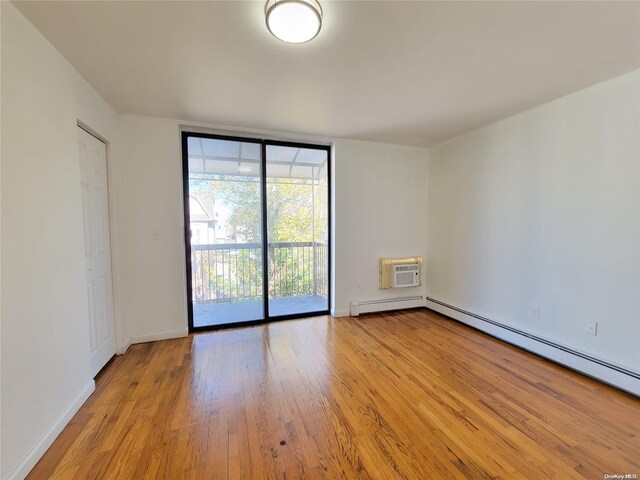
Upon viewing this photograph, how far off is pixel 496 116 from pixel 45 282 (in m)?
4.00

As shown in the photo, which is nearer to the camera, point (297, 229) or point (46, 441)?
point (46, 441)

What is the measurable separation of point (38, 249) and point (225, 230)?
6.17ft

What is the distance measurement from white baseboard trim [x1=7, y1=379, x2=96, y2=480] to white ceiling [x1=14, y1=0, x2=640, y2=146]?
230 centimetres

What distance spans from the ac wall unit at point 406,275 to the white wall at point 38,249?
11.1ft

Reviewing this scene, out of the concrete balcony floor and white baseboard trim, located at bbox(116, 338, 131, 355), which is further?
the concrete balcony floor

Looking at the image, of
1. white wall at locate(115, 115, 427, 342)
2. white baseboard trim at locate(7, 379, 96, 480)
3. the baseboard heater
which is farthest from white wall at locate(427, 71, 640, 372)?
white baseboard trim at locate(7, 379, 96, 480)

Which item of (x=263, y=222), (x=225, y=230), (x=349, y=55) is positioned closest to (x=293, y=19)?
(x=349, y=55)

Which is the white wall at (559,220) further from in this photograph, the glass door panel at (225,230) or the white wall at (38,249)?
the white wall at (38,249)

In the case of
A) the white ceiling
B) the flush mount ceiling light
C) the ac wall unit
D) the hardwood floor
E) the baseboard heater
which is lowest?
the hardwood floor

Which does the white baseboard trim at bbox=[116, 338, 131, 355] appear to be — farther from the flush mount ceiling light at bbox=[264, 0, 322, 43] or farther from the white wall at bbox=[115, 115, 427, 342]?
the flush mount ceiling light at bbox=[264, 0, 322, 43]

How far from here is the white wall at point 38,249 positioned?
132 centimetres

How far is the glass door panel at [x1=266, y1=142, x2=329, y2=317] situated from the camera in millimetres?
3531

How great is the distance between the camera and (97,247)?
2.38 meters

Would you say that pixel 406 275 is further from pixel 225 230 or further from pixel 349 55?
pixel 349 55
